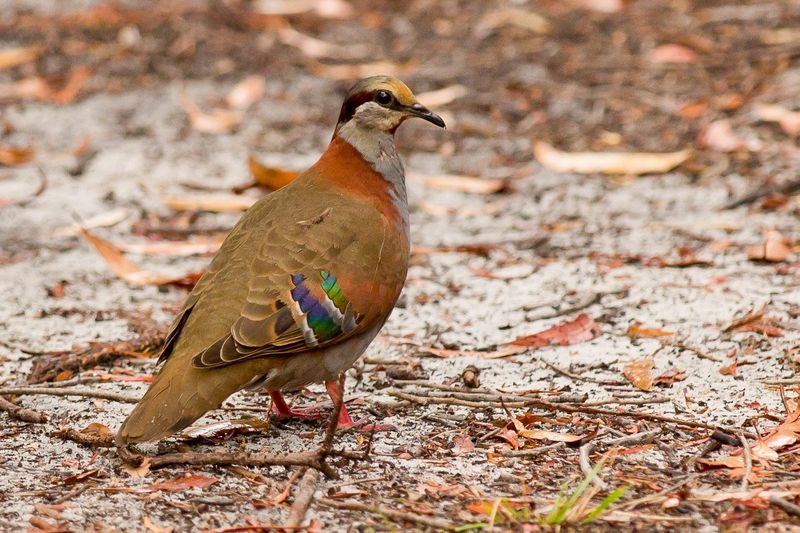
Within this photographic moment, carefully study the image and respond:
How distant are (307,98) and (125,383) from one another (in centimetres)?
518

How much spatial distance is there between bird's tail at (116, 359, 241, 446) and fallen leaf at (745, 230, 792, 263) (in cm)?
308

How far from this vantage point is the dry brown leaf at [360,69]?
9695 mm

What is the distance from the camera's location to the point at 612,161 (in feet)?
25.3

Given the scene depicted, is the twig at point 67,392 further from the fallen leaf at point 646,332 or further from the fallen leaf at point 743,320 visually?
Answer: the fallen leaf at point 743,320

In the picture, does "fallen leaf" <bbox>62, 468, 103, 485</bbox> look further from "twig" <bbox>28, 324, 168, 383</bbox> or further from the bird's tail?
"twig" <bbox>28, 324, 168, 383</bbox>

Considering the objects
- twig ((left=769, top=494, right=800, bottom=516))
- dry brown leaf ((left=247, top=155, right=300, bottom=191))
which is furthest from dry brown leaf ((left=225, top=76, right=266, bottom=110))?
twig ((left=769, top=494, right=800, bottom=516))

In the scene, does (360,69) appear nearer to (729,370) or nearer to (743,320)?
(743,320)

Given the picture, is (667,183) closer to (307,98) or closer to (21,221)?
(307,98)

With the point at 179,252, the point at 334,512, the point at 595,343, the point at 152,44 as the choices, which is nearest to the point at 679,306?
the point at 595,343

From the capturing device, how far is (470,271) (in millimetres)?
6156

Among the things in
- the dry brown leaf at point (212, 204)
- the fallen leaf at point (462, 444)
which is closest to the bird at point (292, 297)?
the fallen leaf at point (462, 444)

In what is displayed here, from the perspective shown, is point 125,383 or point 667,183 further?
point 667,183

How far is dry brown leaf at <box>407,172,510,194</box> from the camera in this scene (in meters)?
7.62

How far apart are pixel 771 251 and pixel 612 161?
2.02 meters
